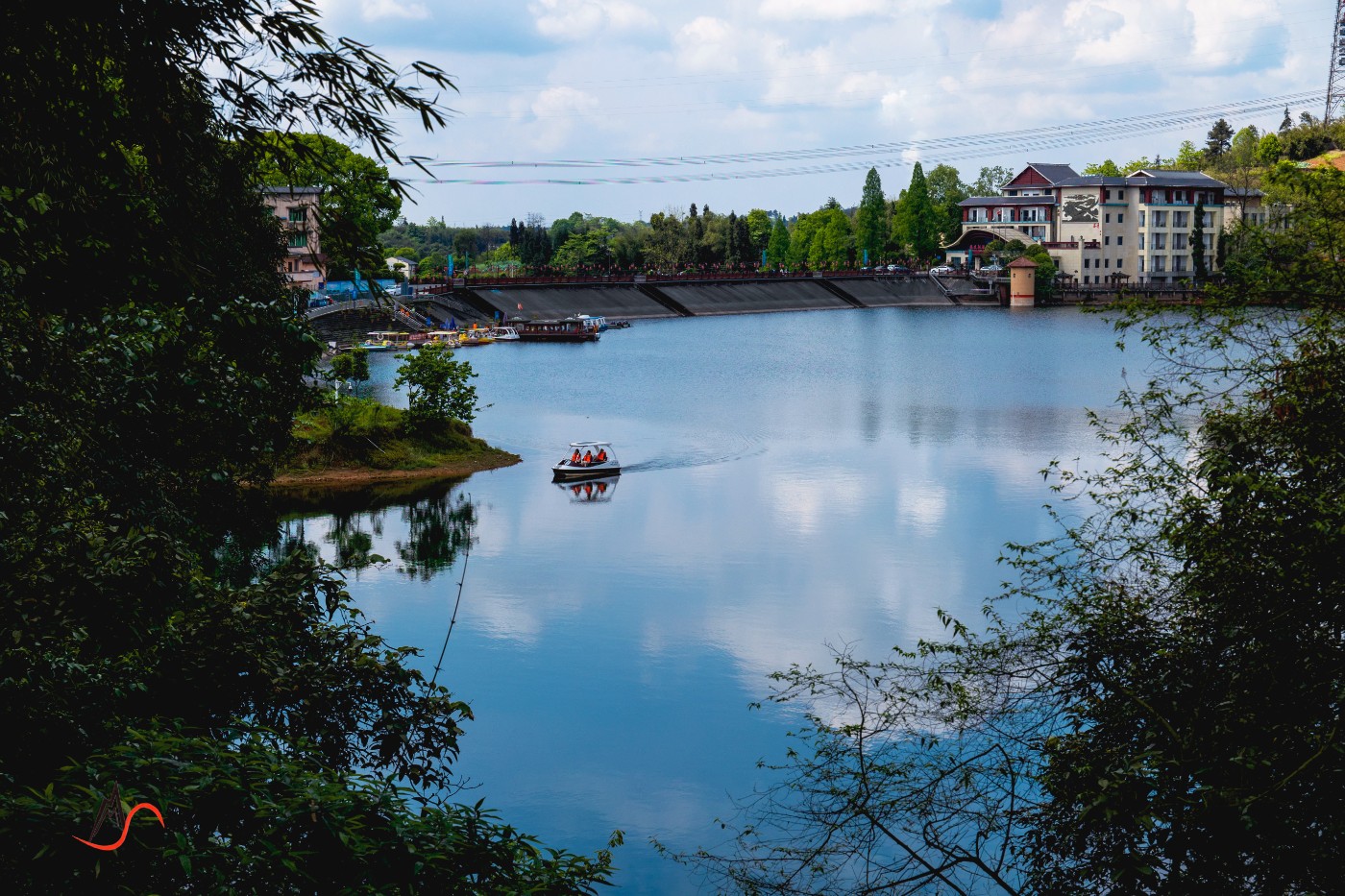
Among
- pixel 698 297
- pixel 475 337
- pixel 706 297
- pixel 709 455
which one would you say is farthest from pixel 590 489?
pixel 706 297

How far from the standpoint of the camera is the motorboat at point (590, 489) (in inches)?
1453

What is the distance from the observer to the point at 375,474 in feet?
128

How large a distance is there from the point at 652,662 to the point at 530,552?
8634mm

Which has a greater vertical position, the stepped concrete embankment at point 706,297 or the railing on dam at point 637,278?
the railing on dam at point 637,278

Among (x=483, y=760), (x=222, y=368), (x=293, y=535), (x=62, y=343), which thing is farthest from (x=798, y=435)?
(x=62, y=343)

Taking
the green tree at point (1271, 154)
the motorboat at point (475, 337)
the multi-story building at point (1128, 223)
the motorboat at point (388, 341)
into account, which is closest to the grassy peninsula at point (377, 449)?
the green tree at point (1271, 154)

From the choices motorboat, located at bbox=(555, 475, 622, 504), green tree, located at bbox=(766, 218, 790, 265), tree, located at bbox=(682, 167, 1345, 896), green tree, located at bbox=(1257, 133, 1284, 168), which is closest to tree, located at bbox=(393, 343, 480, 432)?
motorboat, located at bbox=(555, 475, 622, 504)

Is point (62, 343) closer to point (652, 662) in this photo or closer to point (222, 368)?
point (222, 368)

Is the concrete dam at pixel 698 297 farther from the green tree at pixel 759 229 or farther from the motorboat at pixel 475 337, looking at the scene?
the green tree at pixel 759 229

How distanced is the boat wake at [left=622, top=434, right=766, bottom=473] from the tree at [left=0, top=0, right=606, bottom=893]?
28757 millimetres

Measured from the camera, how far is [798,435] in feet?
157

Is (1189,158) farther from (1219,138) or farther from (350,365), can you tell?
(350,365)

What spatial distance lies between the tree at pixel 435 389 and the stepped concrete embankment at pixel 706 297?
57223 mm

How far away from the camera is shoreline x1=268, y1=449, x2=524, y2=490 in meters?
37.3
